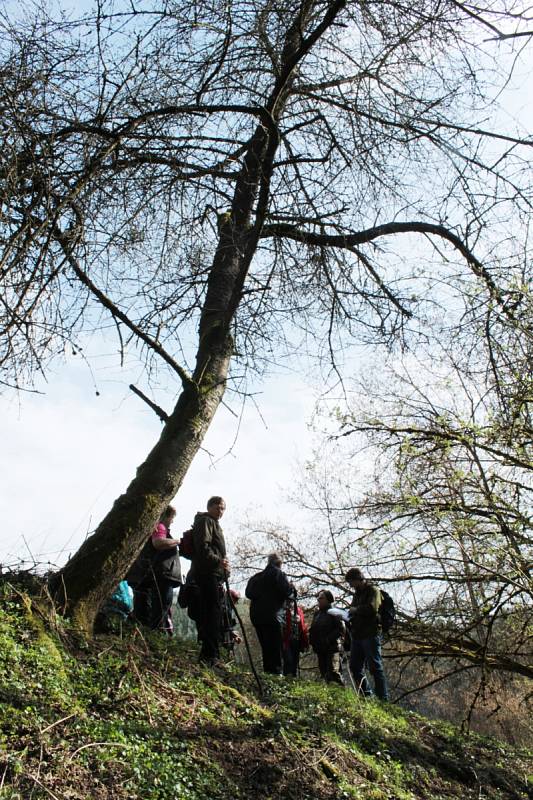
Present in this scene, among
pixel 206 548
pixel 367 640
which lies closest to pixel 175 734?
pixel 206 548

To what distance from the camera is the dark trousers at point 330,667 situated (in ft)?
28.5

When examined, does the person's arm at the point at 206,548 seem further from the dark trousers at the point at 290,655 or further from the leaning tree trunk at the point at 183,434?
the dark trousers at the point at 290,655

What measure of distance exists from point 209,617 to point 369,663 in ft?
10.0

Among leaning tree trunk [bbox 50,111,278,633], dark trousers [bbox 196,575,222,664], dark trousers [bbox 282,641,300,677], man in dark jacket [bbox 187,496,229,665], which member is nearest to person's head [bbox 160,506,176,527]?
man in dark jacket [bbox 187,496,229,665]

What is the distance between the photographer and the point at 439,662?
10.9 meters

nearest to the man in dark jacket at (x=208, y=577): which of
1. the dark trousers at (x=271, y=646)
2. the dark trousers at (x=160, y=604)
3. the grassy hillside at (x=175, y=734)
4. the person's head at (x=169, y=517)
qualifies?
the grassy hillside at (x=175, y=734)

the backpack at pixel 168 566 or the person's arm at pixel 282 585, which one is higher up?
the person's arm at pixel 282 585

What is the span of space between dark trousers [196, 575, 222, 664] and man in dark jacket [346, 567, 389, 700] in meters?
2.69

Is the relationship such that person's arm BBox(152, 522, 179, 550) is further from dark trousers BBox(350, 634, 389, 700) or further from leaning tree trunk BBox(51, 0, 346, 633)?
dark trousers BBox(350, 634, 389, 700)

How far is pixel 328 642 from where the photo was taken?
879 centimetres

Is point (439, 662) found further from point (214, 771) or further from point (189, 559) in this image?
point (214, 771)

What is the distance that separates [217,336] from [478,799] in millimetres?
4775

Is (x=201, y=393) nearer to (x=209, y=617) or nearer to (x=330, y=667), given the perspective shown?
(x=209, y=617)

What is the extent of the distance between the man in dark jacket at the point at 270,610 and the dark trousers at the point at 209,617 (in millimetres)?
1334
